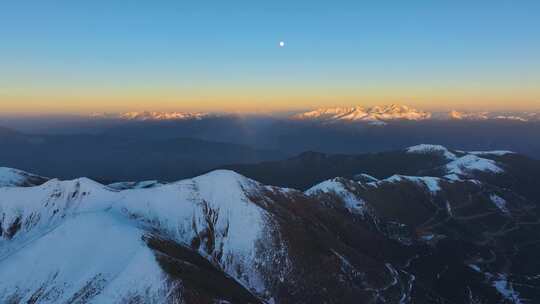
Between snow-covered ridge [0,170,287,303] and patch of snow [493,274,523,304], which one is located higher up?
snow-covered ridge [0,170,287,303]

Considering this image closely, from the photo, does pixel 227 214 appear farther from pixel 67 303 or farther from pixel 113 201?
pixel 67 303

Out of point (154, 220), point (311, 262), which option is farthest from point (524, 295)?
point (154, 220)

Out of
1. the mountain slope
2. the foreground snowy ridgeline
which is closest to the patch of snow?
the foreground snowy ridgeline

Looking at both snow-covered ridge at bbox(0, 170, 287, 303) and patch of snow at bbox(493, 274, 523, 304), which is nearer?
snow-covered ridge at bbox(0, 170, 287, 303)

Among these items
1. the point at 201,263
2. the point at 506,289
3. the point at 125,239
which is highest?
the point at 125,239

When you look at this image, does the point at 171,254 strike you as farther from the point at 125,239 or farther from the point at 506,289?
the point at 506,289

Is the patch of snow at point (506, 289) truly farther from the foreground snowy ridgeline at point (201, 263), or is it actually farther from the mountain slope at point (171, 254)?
the mountain slope at point (171, 254)

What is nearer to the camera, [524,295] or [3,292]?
[3,292]

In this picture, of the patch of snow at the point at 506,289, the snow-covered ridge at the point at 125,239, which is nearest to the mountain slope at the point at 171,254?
the snow-covered ridge at the point at 125,239

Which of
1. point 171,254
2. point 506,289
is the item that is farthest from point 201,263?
point 506,289

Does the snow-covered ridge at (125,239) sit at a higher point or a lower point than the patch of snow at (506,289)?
higher

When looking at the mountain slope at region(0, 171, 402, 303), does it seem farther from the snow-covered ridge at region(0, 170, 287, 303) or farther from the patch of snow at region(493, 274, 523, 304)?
the patch of snow at region(493, 274, 523, 304)
